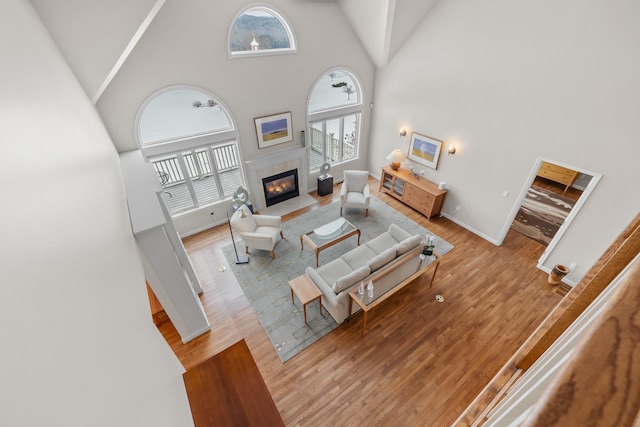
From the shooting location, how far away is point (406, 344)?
422 cm

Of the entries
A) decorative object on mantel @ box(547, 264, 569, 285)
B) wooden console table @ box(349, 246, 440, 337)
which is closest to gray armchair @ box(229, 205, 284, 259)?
wooden console table @ box(349, 246, 440, 337)

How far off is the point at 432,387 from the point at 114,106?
21.4 ft

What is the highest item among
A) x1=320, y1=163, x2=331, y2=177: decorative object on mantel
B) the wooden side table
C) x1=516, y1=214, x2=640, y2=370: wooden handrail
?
x1=516, y1=214, x2=640, y2=370: wooden handrail

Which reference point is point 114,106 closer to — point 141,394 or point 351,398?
point 141,394

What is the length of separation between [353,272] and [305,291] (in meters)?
0.84

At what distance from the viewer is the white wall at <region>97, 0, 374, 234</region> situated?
464 centimetres

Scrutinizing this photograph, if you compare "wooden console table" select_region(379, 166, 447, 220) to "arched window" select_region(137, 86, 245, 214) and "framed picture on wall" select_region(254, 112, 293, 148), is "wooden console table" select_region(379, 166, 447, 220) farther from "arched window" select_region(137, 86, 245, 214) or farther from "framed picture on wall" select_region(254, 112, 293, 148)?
"arched window" select_region(137, 86, 245, 214)

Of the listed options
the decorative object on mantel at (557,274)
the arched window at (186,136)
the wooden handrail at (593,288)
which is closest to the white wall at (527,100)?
the decorative object on mantel at (557,274)

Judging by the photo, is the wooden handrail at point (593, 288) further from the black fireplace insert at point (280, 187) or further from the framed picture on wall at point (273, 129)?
the black fireplace insert at point (280, 187)

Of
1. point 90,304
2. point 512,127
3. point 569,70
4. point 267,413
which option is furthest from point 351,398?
point 569,70

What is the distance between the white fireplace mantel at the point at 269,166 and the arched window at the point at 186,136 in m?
0.30

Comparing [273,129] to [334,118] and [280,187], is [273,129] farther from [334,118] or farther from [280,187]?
[334,118]

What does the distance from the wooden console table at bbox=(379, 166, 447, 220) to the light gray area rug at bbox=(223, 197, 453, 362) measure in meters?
0.47

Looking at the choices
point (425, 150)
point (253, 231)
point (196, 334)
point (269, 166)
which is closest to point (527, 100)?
point (425, 150)
